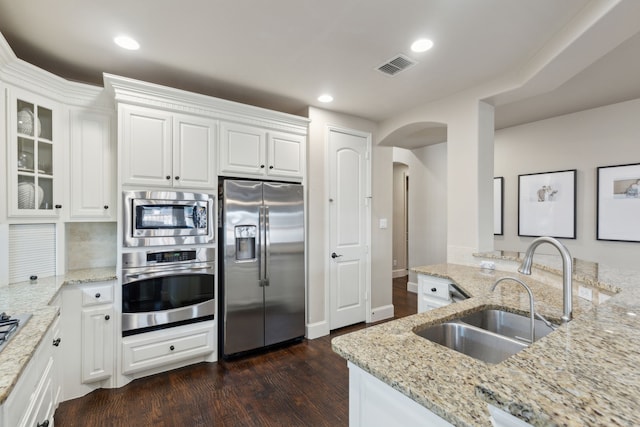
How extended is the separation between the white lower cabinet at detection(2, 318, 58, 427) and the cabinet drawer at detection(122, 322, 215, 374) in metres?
0.71

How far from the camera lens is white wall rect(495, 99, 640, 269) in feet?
10.5

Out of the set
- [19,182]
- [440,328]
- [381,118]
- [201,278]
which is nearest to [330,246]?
[201,278]

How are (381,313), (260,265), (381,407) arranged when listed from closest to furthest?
1. (381,407)
2. (260,265)
3. (381,313)

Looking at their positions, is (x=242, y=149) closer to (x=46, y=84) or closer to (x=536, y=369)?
(x=46, y=84)

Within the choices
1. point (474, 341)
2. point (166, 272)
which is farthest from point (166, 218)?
point (474, 341)

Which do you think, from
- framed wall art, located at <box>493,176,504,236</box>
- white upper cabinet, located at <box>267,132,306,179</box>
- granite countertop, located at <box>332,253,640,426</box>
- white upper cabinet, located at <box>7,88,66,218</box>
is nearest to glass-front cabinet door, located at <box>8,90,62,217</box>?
white upper cabinet, located at <box>7,88,66,218</box>

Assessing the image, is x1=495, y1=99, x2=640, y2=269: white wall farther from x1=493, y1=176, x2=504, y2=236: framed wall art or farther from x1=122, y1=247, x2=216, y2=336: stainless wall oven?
x1=122, y1=247, x2=216, y2=336: stainless wall oven

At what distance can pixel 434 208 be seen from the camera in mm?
4984

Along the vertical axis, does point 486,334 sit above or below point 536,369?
below

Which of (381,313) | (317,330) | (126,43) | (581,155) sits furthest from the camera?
(381,313)

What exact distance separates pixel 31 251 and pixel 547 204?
5298mm

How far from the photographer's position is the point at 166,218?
8.40 feet

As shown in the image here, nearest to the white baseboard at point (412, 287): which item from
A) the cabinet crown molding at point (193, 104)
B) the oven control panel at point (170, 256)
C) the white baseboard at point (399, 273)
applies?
the white baseboard at point (399, 273)

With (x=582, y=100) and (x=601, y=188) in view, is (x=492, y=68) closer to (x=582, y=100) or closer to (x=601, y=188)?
(x=582, y=100)
